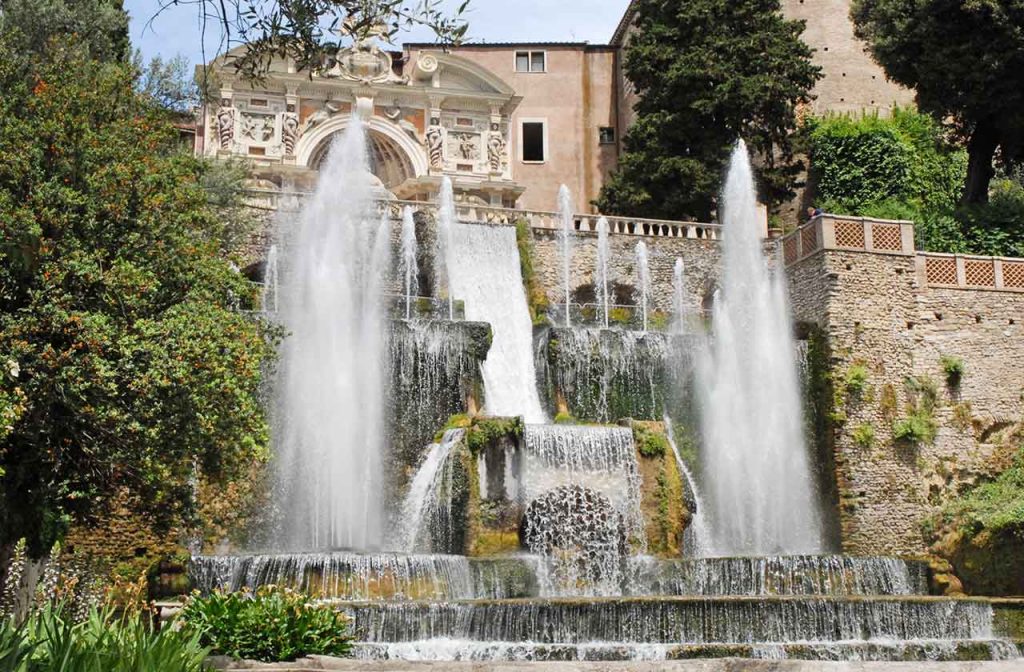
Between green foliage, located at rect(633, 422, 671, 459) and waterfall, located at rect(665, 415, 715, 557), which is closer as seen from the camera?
green foliage, located at rect(633, 422, 671, 459)

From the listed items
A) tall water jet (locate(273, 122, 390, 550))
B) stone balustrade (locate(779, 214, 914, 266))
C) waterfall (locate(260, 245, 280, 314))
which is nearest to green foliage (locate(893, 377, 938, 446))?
stone balustrade (locate(779, 214, 914, 266))

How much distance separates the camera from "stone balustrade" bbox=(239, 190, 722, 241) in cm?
2514

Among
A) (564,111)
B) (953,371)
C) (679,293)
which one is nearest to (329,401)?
(679,293)

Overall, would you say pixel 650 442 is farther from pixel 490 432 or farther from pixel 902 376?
pixel 902 376

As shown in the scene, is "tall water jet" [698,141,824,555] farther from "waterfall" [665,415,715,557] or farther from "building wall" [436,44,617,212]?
"building wall" [436,44,617,212]

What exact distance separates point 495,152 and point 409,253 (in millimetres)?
9870

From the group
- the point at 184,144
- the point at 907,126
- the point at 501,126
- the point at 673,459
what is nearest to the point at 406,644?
the point at 673,459

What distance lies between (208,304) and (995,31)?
20.2m

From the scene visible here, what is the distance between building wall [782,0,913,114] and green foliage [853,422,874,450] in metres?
15.9

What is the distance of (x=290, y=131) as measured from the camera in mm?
31969

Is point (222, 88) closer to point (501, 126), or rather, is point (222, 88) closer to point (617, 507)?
point (501, 126)

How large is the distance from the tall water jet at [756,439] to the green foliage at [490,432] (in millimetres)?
4660

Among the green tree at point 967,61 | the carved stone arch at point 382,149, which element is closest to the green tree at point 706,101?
the green tree at point 967,61

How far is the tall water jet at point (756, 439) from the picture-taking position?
21.6 m
